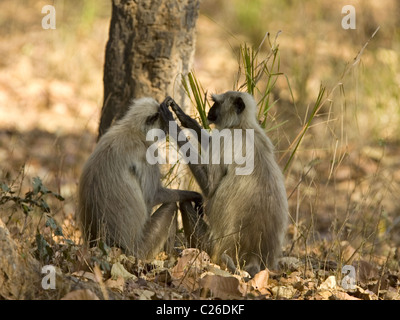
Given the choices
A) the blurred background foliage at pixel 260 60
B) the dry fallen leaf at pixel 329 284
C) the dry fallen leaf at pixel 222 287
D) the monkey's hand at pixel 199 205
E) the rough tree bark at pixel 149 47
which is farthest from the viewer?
the blurred background foliage at pixel 260 60

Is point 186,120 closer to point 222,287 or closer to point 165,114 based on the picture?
point 165,114

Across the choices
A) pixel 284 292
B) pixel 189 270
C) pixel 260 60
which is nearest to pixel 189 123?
pixel 189 270

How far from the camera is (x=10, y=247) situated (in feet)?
11.0

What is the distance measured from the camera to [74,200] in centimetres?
609

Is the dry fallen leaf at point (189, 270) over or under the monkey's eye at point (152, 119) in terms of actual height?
under

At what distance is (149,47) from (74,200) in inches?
66.4

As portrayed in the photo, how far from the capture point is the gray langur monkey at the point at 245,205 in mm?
4430

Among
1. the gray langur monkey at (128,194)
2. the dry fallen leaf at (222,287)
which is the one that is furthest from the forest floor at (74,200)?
the gray langur monkey at (128,194)

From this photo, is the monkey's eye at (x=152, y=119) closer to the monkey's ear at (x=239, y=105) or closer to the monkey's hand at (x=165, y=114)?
the monkey's hand at (x=165, y=114)

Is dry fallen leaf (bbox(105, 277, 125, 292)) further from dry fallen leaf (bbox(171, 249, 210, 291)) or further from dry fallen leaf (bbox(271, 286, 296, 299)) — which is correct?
dry fallen leaf (bbox(271, 286, 296, 299))

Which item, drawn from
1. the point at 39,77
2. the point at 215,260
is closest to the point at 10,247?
the point at 215,260

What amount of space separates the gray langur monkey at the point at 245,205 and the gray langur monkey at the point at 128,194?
0.20 m

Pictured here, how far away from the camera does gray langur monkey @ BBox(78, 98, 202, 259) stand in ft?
14.2

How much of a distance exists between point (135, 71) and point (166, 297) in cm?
242
